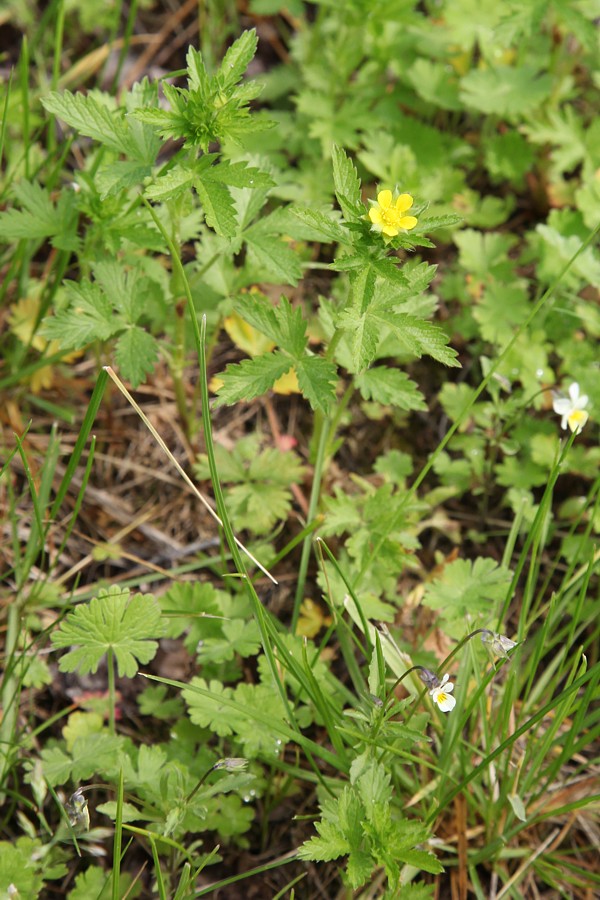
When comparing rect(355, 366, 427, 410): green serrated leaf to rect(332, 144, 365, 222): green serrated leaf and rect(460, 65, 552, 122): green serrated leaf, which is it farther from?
rect(460, 65, 552, 122): green serrated leaf

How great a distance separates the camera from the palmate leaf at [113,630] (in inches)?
86.7

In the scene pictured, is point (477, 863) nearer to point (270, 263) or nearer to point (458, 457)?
point (458, 457)

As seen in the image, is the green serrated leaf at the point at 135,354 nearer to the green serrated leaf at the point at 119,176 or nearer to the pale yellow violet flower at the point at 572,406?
the green serrated leaf at the point at 119,176

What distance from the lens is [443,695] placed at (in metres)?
2.12

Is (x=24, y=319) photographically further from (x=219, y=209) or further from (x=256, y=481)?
(x=219, y=209)

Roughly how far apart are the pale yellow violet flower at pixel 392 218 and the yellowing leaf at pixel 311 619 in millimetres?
1308

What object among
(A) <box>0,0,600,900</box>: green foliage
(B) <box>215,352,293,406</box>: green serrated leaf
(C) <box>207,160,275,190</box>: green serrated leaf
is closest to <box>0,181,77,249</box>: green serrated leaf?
(A) <box>0,0,600,900</box>: green foliage

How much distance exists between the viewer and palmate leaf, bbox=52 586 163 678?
2203 mm

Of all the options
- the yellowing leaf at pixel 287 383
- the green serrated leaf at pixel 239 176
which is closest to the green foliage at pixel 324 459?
the green serrated leaf at pixel 239 176

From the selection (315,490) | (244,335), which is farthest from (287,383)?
(315,490)

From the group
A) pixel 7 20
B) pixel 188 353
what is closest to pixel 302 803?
pixel 188 353

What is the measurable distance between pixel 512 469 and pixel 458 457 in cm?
30

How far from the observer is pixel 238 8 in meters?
4.02

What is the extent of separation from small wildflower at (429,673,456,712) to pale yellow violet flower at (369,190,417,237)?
3.75ft
